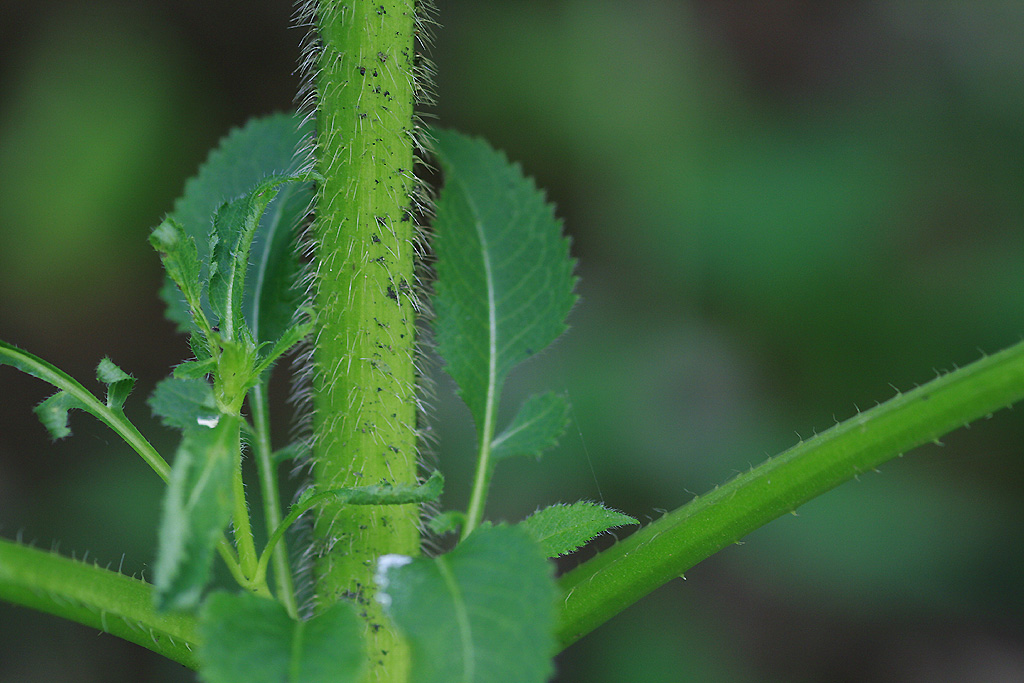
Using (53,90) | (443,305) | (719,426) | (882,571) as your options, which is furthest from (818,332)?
(53,90)

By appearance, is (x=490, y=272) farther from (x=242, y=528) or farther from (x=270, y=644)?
(x=270, y=644)

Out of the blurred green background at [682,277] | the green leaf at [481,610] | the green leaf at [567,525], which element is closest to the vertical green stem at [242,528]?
the green leaf at [481,610]

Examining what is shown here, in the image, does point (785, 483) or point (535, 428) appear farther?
point (535, 428)

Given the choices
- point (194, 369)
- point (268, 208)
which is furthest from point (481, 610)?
point (268, 208)

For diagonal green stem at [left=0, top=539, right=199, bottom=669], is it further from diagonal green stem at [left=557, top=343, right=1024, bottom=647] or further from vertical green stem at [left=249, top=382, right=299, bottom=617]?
diagonal green stem at [left=557, top=343, right=1024, bottom=647]

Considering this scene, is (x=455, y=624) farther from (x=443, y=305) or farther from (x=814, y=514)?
(x=814, y=514)

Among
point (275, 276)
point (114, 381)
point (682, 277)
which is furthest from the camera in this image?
point (682, 277)

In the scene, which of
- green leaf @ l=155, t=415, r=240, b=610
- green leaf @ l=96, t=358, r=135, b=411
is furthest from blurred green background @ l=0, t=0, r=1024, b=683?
green leaf @ l=155, t=415, r=240, b=610
